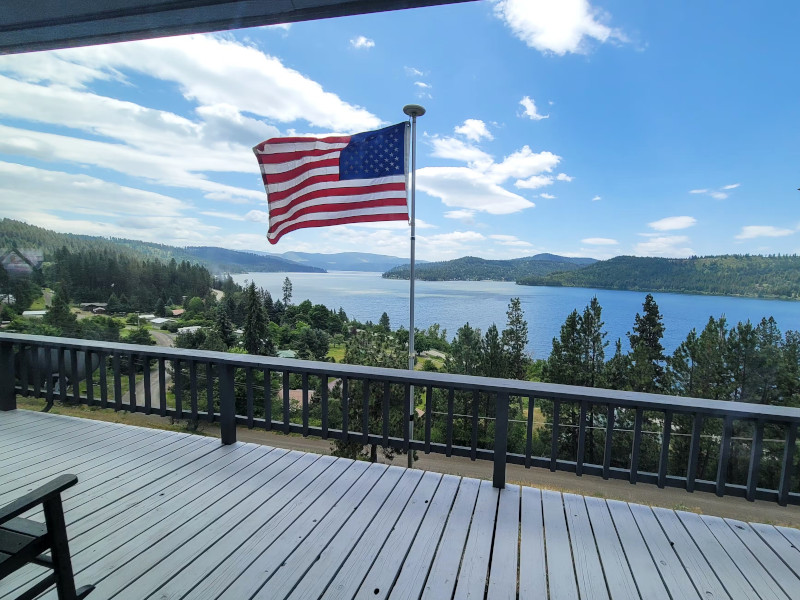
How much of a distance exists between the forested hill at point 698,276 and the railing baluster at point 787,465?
48.5 ft

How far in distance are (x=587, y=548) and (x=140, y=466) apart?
9.05 feet

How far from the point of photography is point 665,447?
2189 millimetres

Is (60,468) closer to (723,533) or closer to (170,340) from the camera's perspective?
(723,533)

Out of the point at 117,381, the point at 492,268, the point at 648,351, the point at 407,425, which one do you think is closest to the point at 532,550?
the point at 407,425

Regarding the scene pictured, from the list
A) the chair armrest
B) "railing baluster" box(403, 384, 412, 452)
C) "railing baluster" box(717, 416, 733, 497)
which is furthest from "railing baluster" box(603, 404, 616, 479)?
the chair armrest

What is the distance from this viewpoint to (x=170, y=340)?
1686 cm

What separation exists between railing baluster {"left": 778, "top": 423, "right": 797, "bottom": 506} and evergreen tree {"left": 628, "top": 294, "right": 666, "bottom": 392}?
21.0m

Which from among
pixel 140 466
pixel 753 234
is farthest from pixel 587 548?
pixel 753 234

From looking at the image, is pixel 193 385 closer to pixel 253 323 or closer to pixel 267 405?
pixel 267 405

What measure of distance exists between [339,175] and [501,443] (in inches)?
99.3

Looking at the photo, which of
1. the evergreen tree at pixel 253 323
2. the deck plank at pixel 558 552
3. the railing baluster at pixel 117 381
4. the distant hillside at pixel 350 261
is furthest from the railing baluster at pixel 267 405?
the distant hillside at pixel 350 261

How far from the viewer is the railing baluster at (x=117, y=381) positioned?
2944 millimetres

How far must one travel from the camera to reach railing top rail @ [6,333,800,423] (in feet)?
6.59

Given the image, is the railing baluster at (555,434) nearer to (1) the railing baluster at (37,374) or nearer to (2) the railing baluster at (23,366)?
(1) the railing baluster at (37,374)
